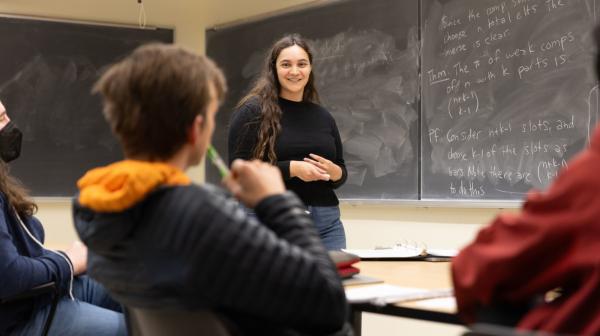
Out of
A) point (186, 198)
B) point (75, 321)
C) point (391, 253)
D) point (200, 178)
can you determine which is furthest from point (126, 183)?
point (200, 178)

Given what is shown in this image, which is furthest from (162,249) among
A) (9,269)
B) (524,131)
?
(524,131)

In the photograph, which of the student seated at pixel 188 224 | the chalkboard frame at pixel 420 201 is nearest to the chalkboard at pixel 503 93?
the chalkboard frame at pixel 420 201

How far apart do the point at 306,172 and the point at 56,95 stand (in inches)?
101

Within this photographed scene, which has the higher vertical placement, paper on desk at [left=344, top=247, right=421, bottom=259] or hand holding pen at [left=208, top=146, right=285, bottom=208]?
hand holding pen at [left=208, top=146, right=285, bottom=208]

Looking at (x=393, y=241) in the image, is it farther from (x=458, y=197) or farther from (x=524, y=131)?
(x=524, y=131)

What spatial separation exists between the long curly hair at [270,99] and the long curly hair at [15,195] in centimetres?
98

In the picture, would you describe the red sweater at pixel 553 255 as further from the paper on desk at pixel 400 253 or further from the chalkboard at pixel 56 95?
the chalkboard at pixel 56 95

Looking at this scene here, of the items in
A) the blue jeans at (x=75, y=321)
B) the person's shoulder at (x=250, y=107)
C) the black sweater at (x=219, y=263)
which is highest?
the person's shoulder at (x=250, y=107)

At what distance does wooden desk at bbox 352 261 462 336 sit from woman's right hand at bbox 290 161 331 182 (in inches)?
26.5

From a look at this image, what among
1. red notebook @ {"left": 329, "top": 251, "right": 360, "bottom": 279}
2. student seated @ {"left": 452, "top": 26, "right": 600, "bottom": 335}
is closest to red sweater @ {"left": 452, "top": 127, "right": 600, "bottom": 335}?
student seated @ {"left": 452, "top": 26, "right": 600, "bottom": 335}

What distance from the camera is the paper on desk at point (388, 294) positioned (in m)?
1.56

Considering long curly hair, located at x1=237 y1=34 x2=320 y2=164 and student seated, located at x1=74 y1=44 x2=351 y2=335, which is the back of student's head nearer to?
student seated, located at x1=74 y1=44 x2=351 y2=335

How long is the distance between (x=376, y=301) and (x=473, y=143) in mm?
2201

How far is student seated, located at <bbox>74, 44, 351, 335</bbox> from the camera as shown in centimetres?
114
